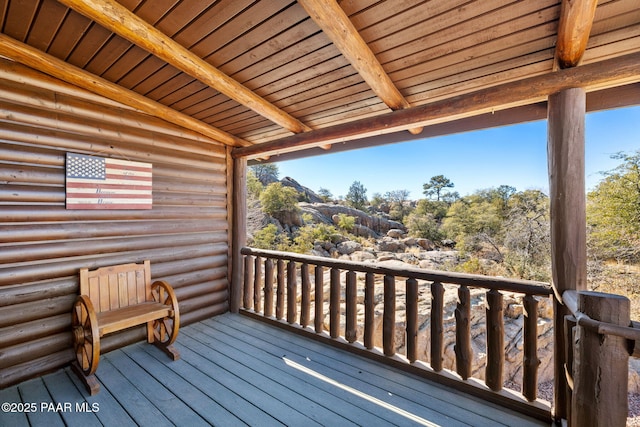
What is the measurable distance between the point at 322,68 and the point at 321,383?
254 cm

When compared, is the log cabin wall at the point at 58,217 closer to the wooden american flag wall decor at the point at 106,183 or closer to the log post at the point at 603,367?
the wooden american flag wall decor at the point at 106,183

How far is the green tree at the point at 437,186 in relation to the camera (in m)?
26.1

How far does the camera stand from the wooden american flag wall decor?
2492 millimetres

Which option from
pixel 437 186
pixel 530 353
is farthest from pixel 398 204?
pixel 530 353

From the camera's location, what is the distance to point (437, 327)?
2.29m

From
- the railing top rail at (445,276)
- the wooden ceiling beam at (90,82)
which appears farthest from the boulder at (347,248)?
the wooden ceiling beam at (90,82)

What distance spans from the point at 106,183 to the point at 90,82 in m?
0.91

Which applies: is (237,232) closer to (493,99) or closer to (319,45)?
(319,45)

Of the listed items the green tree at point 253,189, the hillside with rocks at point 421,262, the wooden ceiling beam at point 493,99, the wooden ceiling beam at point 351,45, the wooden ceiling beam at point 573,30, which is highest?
the green tree at point 253,189

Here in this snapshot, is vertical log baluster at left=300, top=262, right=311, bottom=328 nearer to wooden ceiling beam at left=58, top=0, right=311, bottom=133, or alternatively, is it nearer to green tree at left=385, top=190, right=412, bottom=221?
wooden ceiling beam at left=58, top=0, right=311, bottom=133

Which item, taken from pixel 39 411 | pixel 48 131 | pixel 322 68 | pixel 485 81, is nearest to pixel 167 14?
pixel 322 68

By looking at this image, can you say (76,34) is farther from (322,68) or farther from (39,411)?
(39,411)

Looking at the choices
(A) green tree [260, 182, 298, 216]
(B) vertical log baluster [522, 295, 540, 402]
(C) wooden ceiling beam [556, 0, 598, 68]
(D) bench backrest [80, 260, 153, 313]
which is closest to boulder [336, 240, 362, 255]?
(A) green tree [260, 182, 298, 216]

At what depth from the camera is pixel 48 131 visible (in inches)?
92.8
